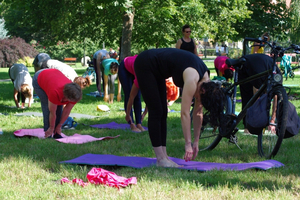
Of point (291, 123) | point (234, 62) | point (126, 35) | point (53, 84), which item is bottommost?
point (291, 123)

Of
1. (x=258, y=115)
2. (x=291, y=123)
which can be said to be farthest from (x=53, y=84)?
(x=291, y=123)

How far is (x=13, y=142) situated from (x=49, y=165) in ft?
5.85

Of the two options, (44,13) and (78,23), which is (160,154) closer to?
(44,13)

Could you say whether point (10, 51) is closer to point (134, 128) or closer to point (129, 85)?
point (129, 85)

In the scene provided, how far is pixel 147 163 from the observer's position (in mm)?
4785

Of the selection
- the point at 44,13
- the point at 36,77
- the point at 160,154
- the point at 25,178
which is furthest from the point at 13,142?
the point at 44,13

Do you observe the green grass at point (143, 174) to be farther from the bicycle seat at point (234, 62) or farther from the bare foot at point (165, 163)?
the bicycle seat at point (234, 62)

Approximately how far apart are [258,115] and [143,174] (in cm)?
149

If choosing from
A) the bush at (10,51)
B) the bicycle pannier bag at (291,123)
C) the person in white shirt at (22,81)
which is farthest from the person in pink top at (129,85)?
the bush at (10,51)

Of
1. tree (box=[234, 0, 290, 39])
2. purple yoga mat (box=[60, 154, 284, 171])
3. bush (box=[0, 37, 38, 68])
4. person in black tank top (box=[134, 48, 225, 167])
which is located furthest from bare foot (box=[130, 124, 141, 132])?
bush (box=[0, 37, 38, 68])

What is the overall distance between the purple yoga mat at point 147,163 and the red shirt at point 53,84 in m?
Answer: 1.28

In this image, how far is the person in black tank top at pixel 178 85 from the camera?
4039mm

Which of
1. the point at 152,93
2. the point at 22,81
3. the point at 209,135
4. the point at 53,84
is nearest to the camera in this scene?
the point at 152,93

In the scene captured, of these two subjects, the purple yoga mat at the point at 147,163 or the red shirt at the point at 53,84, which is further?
the red shirt at the point at 53,84
